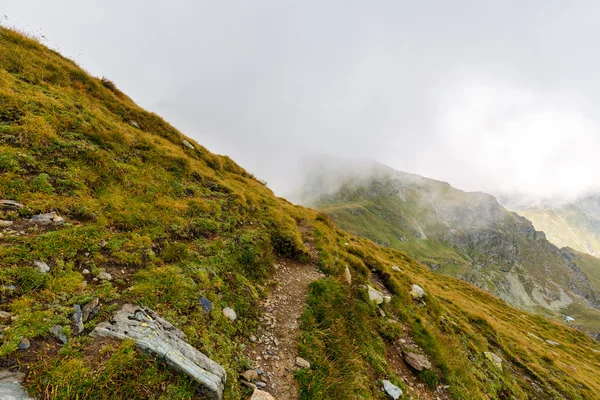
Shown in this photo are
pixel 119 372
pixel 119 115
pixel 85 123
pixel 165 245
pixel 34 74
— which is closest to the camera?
pixel 119 372

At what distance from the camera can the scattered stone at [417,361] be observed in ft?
35.3

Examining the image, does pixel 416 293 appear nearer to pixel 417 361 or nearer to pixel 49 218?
pixel 417 361

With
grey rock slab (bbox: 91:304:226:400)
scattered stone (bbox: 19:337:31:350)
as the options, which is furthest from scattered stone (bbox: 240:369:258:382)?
scattered stone (bbox: 19:337:31:350)

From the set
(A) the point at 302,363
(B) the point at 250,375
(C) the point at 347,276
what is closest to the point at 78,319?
(B) the point at 250,375

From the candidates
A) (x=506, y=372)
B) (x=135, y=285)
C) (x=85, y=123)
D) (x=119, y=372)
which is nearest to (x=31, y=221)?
(x=135, y=285)

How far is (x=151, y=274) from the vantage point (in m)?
7.73

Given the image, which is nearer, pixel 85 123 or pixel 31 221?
pixel 31 221

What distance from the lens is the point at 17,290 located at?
17.6 feet

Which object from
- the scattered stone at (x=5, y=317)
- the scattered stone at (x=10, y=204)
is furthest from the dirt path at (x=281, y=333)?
the scattered stone at (x=10, y=204)

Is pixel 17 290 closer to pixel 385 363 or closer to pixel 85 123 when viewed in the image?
pixel 85 123

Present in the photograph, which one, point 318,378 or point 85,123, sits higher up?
point 85,123

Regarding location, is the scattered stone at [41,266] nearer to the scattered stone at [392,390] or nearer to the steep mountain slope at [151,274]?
the steep mountain slope at [151,274]

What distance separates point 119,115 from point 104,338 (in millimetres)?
16854

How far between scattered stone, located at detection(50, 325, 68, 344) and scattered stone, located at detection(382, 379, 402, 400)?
955cm
